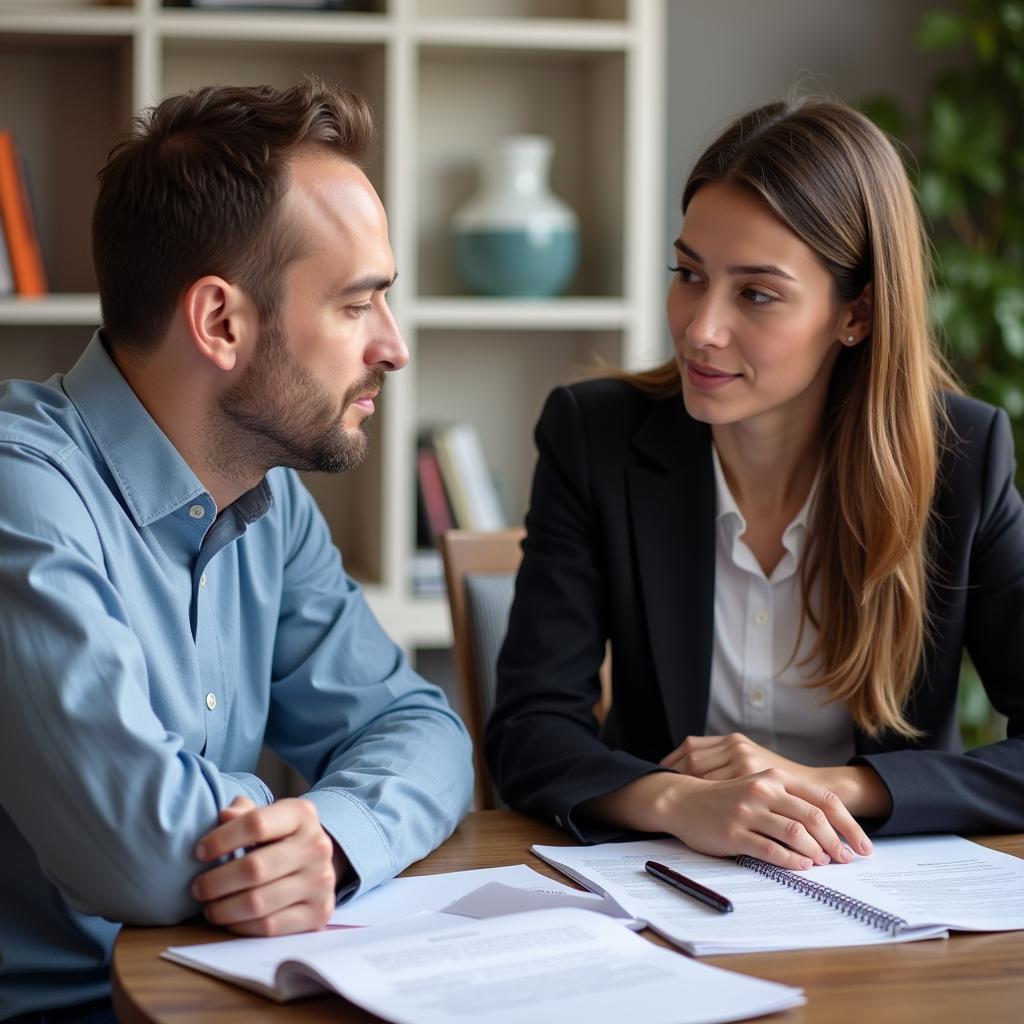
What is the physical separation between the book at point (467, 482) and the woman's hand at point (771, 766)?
1.49 metres

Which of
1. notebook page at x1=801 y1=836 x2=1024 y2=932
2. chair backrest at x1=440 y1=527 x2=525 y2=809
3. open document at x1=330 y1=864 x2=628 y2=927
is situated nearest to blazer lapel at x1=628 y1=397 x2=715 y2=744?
chair backrest at x1=440 y1=527 x2=525 y2=809

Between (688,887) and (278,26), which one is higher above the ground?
(278,26)

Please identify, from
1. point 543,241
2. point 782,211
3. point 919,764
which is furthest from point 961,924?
point 543,241

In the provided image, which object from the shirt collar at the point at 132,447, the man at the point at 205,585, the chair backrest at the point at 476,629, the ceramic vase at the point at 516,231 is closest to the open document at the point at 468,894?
the man at the point at 205,585

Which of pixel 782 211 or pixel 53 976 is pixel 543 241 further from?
pixel 53 976

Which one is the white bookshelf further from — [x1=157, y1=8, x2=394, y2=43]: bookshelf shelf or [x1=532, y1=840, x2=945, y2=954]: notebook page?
[x1=532, y1=840, x2=945, y2=954]: notebook page

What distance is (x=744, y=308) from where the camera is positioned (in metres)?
1.60

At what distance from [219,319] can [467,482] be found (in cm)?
157

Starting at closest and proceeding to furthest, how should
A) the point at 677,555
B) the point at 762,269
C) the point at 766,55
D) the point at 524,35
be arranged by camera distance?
the point at 762,269
the point at 677,555
the point at 524,35
the point at 766,55

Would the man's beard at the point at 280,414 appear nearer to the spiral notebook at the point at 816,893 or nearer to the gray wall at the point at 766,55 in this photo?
the spiral notebook at the point at 816,893

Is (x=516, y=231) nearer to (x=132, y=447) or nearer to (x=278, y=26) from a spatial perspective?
(x=278, y=26)

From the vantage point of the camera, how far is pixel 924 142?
3.18 meters

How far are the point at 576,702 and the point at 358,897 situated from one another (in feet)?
1.63

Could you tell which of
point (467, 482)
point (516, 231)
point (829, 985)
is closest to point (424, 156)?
point (516, 231)
